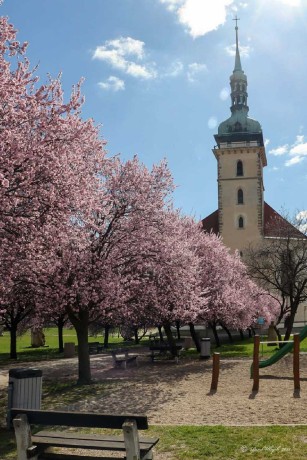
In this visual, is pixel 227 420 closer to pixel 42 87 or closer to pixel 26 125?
pixel 26 125

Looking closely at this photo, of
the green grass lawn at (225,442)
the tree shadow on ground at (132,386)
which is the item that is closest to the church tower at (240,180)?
the tree shadow on ground at (132,386)

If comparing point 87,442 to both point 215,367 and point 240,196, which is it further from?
point 240,196

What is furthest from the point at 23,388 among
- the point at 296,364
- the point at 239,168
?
the point at 239,168

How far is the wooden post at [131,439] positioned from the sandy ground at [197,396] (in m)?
4.34

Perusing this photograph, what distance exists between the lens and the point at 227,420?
9.82 metres

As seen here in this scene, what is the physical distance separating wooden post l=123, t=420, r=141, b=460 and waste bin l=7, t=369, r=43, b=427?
4700mm

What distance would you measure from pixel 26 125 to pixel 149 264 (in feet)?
25.1

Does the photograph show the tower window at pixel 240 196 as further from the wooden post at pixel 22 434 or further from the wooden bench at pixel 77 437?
the wooden post at pixel 22 434

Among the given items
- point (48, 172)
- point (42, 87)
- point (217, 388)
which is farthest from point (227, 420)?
point (42, 87)

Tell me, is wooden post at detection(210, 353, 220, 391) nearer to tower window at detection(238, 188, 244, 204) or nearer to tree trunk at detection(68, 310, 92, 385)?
tree trunk at detection(68, 310, 92, 385)

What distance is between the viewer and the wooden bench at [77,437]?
18.3ft

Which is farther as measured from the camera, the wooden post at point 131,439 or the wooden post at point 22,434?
the wooden post at point 22,434

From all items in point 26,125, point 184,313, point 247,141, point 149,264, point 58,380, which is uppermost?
point 247,141

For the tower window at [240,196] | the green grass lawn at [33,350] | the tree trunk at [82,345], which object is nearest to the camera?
the tree trunk at [82,345]
